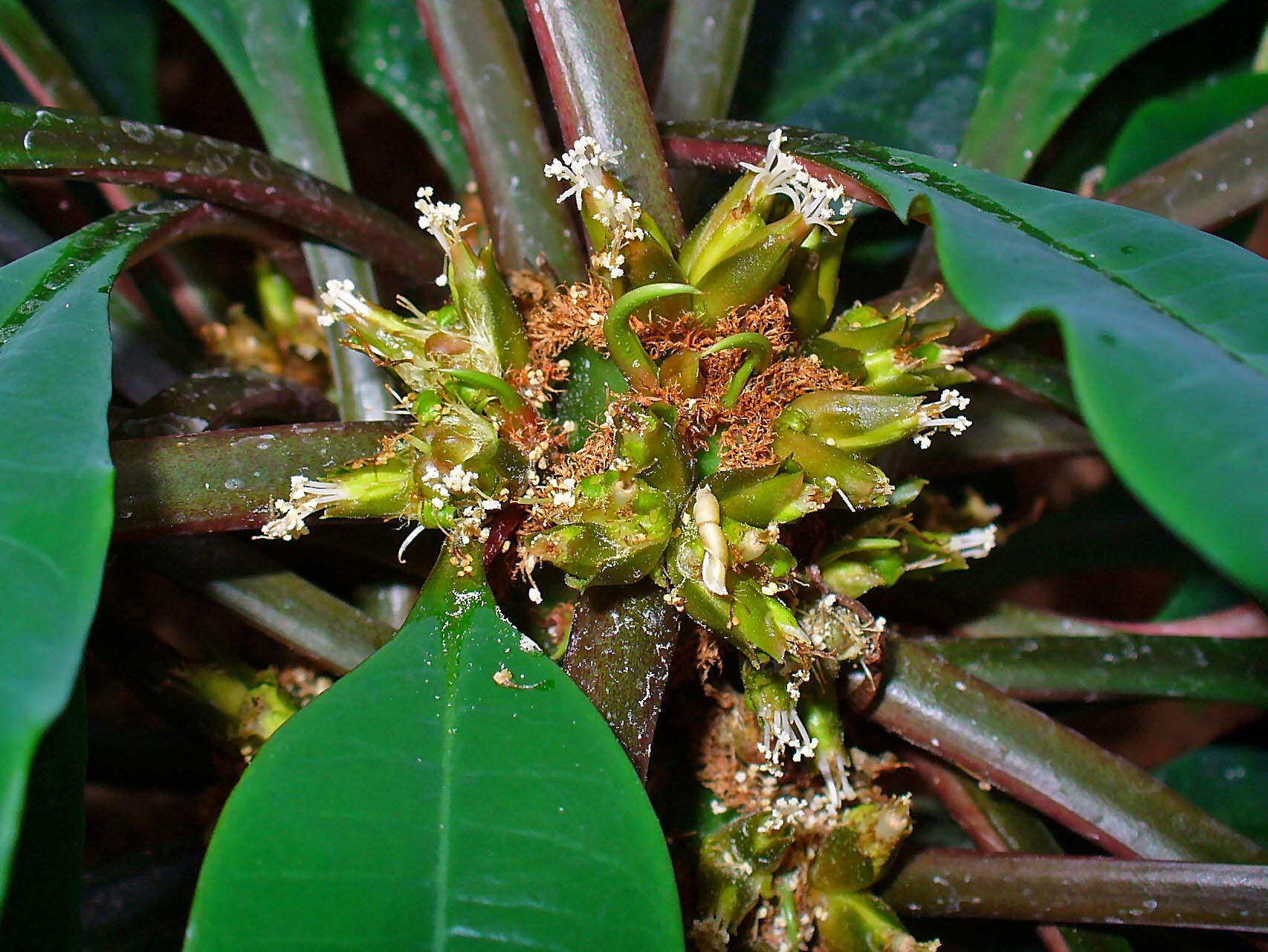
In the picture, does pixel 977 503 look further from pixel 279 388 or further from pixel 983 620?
pixel 279 388

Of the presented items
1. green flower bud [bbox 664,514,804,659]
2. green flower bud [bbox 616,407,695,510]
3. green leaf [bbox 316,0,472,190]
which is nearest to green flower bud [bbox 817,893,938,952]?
green flower bud [bbox 664,514,804,659]

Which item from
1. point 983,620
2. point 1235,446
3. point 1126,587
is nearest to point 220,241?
point 983,620

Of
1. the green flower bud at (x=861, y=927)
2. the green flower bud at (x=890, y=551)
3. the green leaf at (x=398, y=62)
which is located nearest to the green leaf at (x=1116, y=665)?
the green flower bud at (x=890, y=551)

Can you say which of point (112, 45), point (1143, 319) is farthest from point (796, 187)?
point (112, 45)

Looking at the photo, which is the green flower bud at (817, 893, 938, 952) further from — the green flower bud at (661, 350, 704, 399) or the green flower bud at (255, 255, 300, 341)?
the green flower bud at (255, 255, 300, 341)

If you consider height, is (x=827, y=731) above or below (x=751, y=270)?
below

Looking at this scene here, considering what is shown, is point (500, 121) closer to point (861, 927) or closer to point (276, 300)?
point (276, 300)
